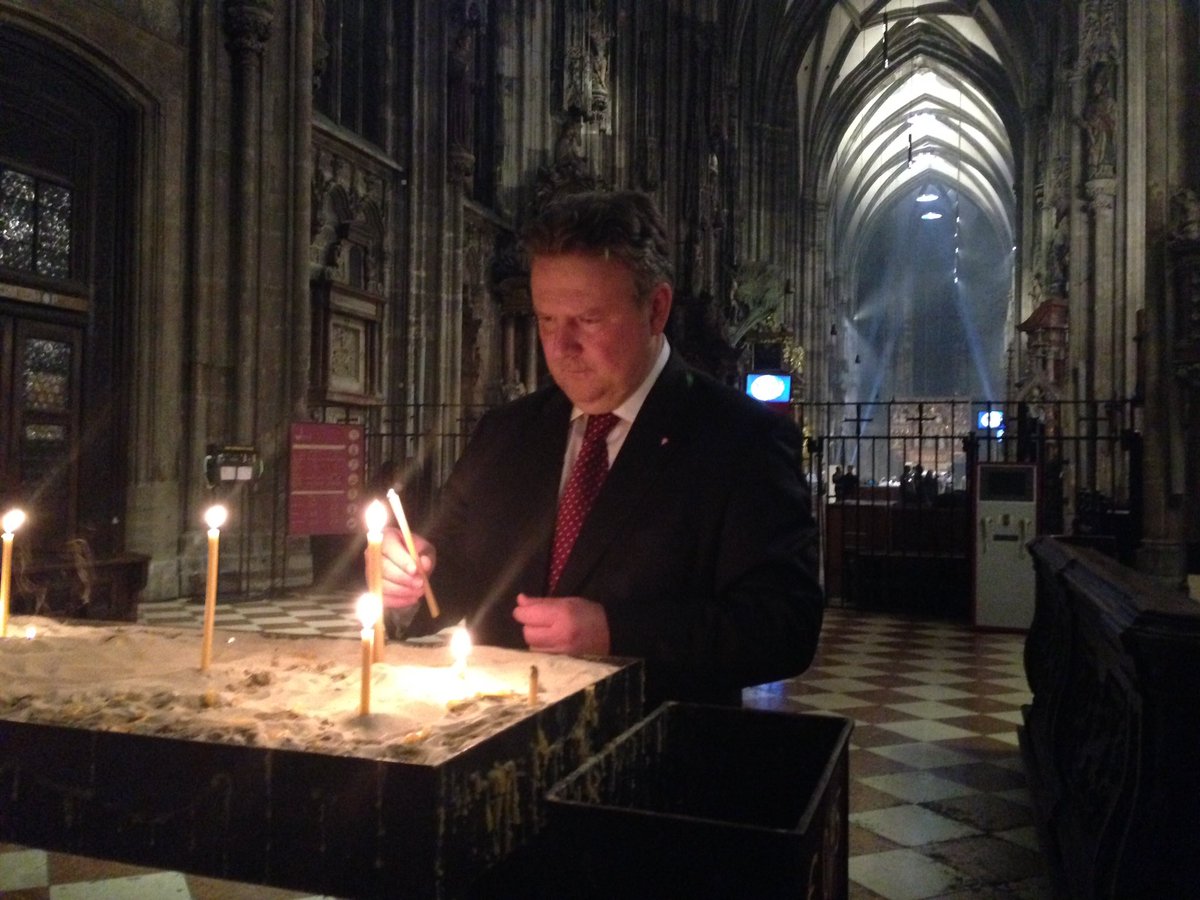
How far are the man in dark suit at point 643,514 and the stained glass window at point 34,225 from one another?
783 centimetres

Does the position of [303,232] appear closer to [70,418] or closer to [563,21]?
[70,418]

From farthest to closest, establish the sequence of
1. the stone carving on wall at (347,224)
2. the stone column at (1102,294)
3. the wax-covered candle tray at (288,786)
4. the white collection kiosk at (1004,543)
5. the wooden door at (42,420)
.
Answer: the stone column at (1102,294), the stone carving on wall at (347,224), the white collection kiosk at (1004,543), the wooden door at (42,420), the wax-covered candle tray at (288,786)

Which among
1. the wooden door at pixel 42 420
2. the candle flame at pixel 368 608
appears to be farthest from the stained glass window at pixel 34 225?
the candle flame at pixel 368 608

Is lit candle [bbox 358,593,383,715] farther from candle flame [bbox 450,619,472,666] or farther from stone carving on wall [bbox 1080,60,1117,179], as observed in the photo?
stone carving on wall [bbox 1080,60,1117,179]

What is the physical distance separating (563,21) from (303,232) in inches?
358

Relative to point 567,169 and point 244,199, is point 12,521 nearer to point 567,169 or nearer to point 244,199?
point 244,199

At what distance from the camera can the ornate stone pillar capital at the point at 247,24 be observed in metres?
9.55

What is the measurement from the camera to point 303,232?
1027cm

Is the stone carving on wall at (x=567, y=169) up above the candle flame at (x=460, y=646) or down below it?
above

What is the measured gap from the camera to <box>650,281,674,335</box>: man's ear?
1.94 metres

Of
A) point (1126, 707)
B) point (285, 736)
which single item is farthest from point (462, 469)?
point (1126, 707)

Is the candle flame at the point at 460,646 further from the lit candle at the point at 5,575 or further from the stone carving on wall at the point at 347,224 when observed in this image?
the stone carving on wall at the point at 347,224

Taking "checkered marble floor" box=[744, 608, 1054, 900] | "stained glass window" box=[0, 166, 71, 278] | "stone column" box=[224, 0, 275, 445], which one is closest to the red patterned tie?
"checkered marble floor" box=[744, 608, 1054, 900]

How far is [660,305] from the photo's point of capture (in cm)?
198
